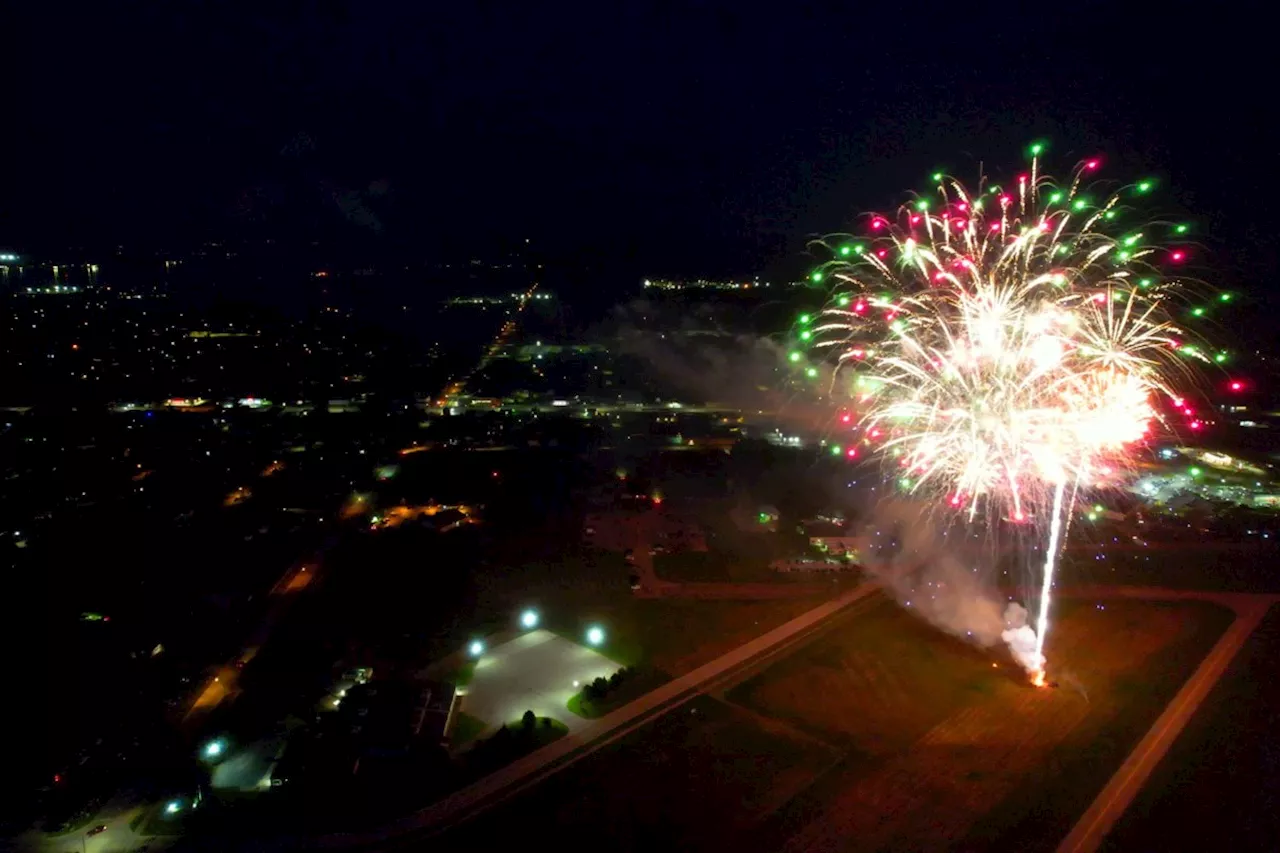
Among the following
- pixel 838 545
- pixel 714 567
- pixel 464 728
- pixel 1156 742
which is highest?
pixel 838 545

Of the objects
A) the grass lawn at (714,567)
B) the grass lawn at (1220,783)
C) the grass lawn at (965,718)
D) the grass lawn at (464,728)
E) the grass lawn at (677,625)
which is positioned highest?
the grass lawn at (714,567)

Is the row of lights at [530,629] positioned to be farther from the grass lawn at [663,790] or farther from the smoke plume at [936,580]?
the smoke plume at [936,580]

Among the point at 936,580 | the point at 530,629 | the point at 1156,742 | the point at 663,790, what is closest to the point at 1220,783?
the point at 1156,742

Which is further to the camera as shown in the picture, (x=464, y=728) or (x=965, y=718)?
(x=965, y=718)

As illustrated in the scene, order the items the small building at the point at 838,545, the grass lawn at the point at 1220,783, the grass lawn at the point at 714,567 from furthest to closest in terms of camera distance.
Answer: the small building at the point at 838,545, the grass lawn at the point at 714,567, the grass lawn at the point at 1220,783

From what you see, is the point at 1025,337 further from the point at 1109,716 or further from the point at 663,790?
the point at 663,790

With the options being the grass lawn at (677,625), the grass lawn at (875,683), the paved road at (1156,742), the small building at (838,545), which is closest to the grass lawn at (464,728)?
the grass lawn at (677,625)

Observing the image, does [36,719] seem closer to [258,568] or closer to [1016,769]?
[258,568]
